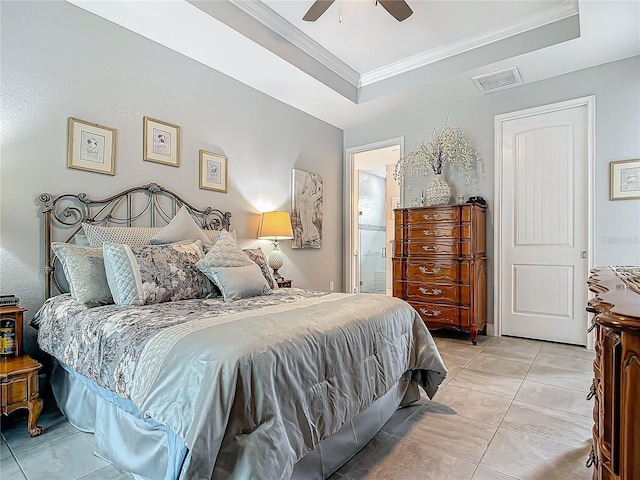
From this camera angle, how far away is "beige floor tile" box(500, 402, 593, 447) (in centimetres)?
186

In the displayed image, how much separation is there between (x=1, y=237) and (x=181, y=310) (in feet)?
4.28

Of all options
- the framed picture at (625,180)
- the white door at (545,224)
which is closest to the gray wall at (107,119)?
the white door at (545,224)

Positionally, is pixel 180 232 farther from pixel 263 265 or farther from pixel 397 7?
pixel 397 7

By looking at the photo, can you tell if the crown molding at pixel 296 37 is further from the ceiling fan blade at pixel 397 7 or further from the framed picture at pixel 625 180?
the framed picture at pixel 625 180

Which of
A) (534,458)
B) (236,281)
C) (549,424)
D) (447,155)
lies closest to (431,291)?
(447,155)

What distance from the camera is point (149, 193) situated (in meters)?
2.91

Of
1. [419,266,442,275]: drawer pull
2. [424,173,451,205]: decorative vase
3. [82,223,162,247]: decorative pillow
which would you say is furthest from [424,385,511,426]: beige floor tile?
[82,223,162,247]: decorative pillow

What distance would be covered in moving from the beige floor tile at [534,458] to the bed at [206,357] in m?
0.51

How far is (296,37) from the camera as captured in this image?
3312 mm

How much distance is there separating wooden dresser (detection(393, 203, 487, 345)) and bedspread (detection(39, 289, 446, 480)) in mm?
1870

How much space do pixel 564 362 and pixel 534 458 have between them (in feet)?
5.74

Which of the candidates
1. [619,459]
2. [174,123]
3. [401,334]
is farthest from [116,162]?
[619,459]

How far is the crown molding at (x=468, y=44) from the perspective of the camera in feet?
9.70

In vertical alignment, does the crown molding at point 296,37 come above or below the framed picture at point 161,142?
above
